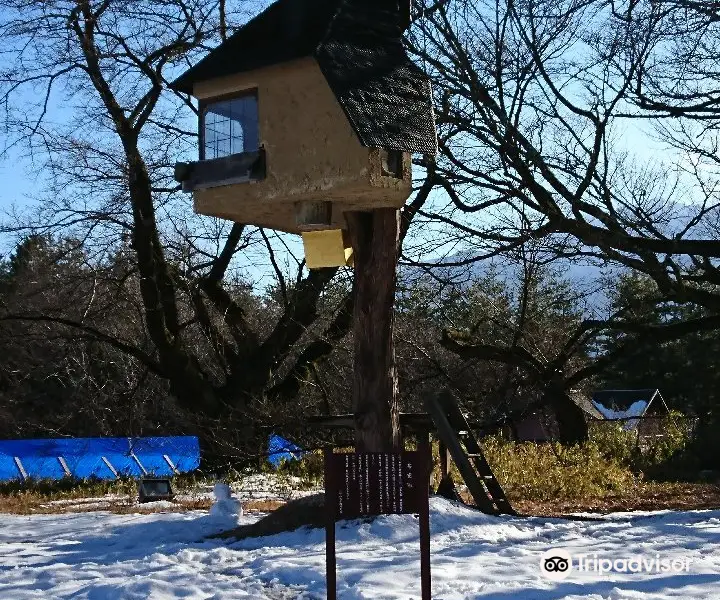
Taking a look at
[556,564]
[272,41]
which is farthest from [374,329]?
[556,564]

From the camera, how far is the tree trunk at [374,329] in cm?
911

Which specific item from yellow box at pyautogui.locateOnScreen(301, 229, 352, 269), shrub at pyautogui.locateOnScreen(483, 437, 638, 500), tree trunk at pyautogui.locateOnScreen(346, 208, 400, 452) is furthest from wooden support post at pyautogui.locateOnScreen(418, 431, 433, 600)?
shrub at pyautogui.locateOnScreen(483, 437, 638, 500)

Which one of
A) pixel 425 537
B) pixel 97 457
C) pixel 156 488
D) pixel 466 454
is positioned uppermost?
pixel 466 454

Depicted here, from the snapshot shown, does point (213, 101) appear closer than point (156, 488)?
Yes

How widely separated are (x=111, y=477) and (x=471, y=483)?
30.8 ft

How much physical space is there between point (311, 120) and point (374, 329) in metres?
2.22

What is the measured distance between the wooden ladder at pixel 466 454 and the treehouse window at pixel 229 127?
11.1 feet

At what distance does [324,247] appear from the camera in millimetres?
8977

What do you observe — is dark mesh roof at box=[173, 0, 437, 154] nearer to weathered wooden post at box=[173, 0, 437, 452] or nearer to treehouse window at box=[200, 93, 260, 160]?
weathered wooden post at box=[173, 0, 437, 452]

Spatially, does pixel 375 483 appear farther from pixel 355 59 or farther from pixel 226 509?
pixel 226 509

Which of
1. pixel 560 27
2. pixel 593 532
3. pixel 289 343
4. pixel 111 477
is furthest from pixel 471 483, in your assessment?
pixel 111 477

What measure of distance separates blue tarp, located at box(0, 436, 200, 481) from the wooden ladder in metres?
7.79

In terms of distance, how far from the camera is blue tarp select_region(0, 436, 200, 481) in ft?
54.8

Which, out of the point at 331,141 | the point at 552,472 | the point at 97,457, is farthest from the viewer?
the point at 97,457
